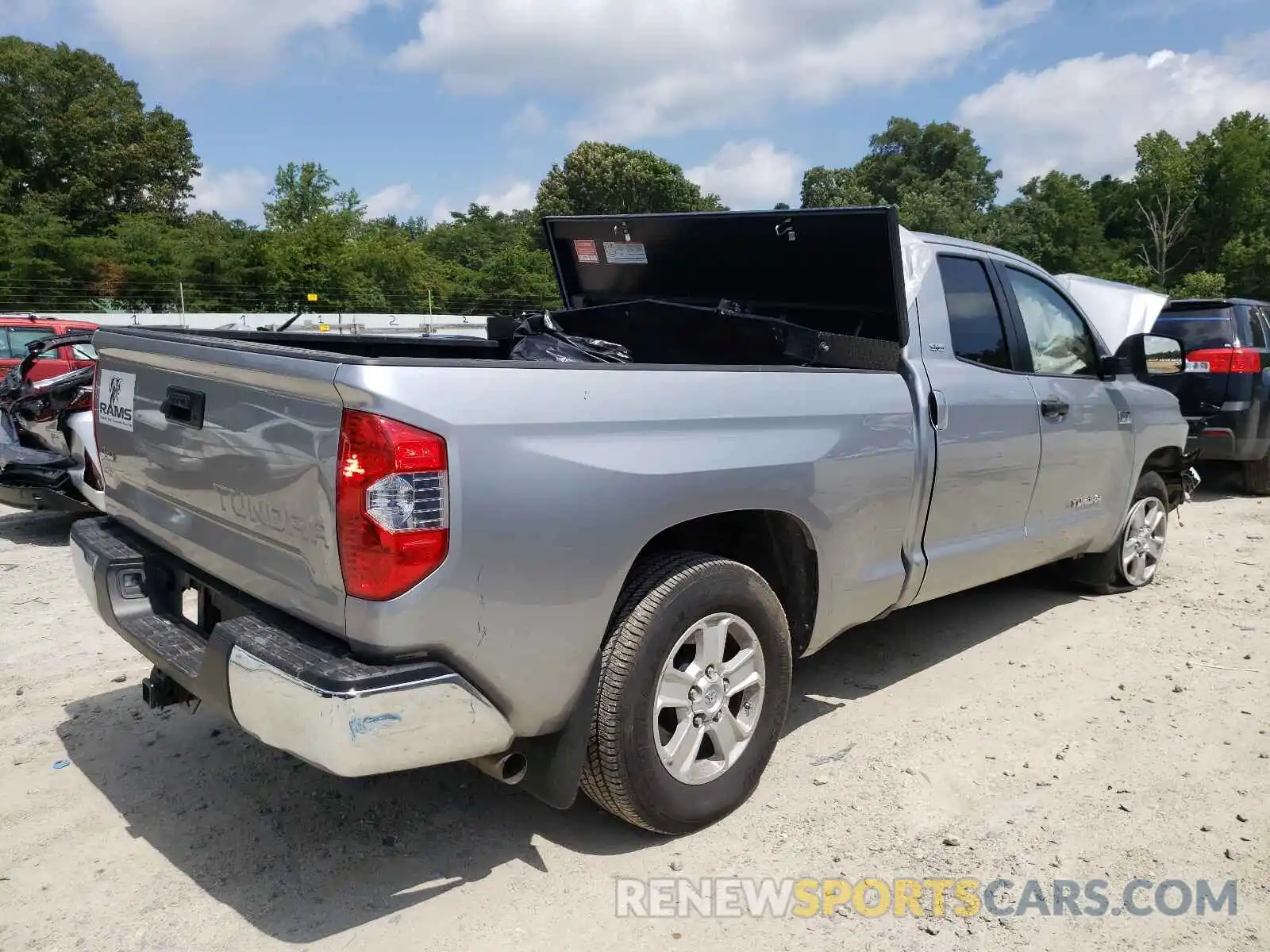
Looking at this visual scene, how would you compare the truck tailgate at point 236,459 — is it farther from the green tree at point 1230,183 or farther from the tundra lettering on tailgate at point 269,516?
the green tree at point 1230,183

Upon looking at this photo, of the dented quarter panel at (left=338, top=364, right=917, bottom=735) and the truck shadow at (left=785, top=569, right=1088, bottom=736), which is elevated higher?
the dented quarter panel at (left=338, top=364, right=917, bottom=735)

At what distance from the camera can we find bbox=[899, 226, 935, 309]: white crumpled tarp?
396 cm

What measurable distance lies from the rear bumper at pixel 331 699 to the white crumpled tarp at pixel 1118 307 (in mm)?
8145

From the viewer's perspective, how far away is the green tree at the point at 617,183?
6512cm

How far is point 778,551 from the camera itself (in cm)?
341

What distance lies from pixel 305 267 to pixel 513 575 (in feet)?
117

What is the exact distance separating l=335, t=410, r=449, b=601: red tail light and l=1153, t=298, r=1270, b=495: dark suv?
8.50m

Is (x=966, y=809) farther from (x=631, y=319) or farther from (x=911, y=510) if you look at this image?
(x=631, y=319)

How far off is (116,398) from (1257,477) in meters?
10.0

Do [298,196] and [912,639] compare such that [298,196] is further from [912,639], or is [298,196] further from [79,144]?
[912,639]

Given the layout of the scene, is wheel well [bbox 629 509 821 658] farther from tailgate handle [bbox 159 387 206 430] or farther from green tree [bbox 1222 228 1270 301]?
green tree [bbox 1222 228 1270 301]

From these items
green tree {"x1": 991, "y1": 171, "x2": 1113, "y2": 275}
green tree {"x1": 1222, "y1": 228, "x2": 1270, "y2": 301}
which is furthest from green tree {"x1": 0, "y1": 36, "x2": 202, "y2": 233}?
green tree {"x1": 1222, "y1": 228, "x2": 1270, "y2": 301}

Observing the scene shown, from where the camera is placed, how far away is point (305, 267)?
35188mm

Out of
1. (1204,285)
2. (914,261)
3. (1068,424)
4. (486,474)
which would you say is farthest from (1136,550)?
(1204,285)
